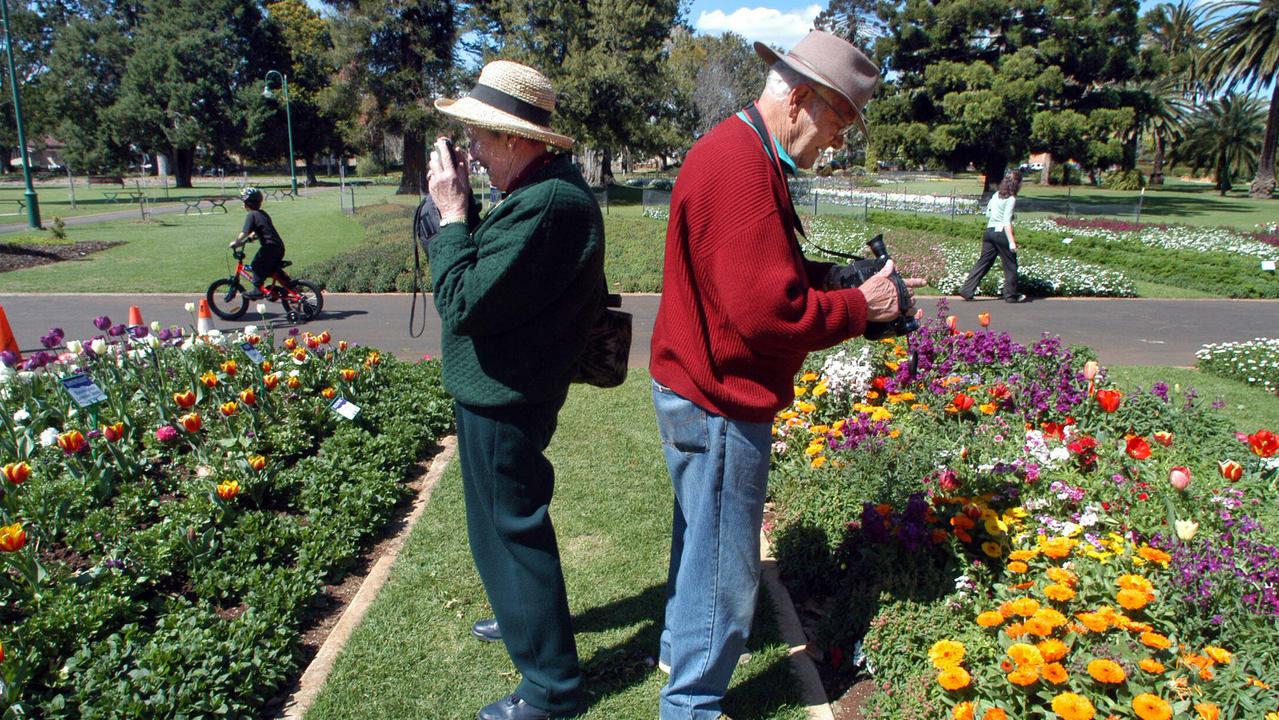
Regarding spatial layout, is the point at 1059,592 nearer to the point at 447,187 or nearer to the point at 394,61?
the point at 447,187

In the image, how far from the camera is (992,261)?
1106cm

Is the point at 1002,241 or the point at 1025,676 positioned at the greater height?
the point at 1002,241

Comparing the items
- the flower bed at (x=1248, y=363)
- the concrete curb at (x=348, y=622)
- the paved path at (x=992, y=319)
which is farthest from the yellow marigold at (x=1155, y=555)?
the flower bed at (x=1248, y=363)

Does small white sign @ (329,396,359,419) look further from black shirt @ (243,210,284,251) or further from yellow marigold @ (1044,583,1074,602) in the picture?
black shirt @ (243,210,284,251)

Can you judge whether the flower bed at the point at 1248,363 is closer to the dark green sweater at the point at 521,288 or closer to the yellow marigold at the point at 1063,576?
the yellow marigold at the point at 1063,576

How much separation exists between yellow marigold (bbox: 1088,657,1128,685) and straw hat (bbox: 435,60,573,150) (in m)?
1.95

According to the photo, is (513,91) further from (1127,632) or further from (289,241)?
(289,241)

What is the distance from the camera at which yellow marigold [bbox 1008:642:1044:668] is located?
6.89ft

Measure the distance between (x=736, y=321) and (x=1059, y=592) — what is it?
4.11 feet

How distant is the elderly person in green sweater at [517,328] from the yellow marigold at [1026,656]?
4.24ft

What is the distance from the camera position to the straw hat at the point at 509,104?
2.32m

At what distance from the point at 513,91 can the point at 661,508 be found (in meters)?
2.47

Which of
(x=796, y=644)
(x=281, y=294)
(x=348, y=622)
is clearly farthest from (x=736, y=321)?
(x=281, y=294)

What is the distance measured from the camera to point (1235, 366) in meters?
6.95
